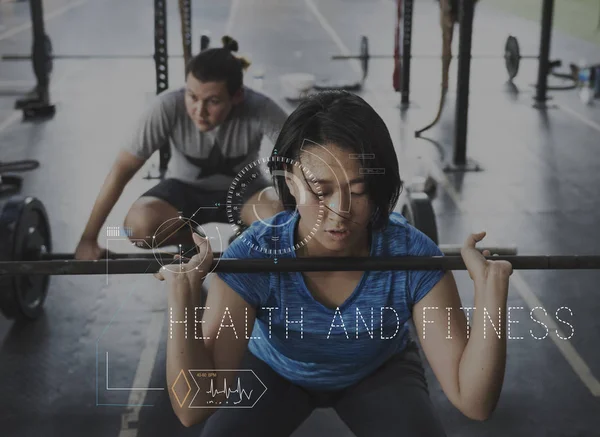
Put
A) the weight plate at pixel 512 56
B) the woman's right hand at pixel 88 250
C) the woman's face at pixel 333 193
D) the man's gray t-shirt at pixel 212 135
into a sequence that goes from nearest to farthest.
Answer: the woman's face at pixel 333 193 < the woman's right hand at pixel 88 250 < the man's gray t-shirt at pixel 212 135 < the weight plate at pixel 512 56

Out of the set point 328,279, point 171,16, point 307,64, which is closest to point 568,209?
point 328,279

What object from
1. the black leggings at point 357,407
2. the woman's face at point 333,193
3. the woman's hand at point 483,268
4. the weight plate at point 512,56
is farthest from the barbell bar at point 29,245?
the weight plate at point 512,56

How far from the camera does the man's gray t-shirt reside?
1.93 m

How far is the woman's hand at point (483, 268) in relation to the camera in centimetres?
106

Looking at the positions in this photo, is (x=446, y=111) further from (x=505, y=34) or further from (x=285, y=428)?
(x=285, y=428)

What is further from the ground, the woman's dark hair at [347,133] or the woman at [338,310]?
the woman's dark hair at [347,133]

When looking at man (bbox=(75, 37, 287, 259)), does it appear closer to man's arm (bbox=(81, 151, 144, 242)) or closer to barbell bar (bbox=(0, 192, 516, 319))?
man's arm (bbox=(81, 151, 144, 242))

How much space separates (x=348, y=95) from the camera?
1.07m

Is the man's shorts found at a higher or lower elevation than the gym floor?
higher

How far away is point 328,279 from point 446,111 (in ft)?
11.3

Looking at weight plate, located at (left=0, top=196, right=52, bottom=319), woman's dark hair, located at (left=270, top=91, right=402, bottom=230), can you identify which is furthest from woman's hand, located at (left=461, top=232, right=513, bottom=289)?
weight plate, located at (left=0, top=196, right=52, bottom=319)

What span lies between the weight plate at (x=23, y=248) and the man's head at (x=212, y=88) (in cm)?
51

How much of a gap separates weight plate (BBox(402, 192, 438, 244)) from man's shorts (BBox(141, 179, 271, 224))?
459mm

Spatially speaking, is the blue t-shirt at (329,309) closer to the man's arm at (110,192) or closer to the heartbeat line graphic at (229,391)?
the heartbeat line graphic at (229,391)
